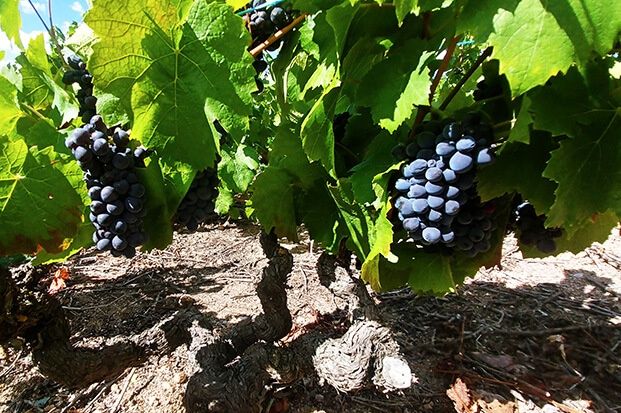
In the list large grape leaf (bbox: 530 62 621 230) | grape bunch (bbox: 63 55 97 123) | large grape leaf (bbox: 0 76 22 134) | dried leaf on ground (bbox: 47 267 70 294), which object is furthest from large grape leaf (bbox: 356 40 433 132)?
dried leaf on ground (bbox: 47 267 70 294)

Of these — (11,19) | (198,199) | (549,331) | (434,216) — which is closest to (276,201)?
(198,199)

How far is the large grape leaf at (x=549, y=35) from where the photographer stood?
690mm

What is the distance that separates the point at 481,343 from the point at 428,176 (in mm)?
1830

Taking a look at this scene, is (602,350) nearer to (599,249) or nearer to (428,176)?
(599,249)

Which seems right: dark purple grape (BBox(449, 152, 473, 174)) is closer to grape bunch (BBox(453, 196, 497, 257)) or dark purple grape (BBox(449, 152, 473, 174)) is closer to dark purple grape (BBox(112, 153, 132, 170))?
grape bunch (BBox(453, 196, 497, 257))

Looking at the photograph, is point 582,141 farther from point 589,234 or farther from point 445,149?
point 589,234

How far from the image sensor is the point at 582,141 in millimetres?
866

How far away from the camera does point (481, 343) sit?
239 centimetres

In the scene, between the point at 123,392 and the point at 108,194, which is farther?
the point at 123,392

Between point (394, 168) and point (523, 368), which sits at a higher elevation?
point (394, 168)

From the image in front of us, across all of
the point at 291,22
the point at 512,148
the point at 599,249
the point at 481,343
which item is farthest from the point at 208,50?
the point at 599,249

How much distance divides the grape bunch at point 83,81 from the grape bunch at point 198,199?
1.02 ft

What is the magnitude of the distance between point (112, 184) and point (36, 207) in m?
0.27

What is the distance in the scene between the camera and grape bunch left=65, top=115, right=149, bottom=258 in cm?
98
